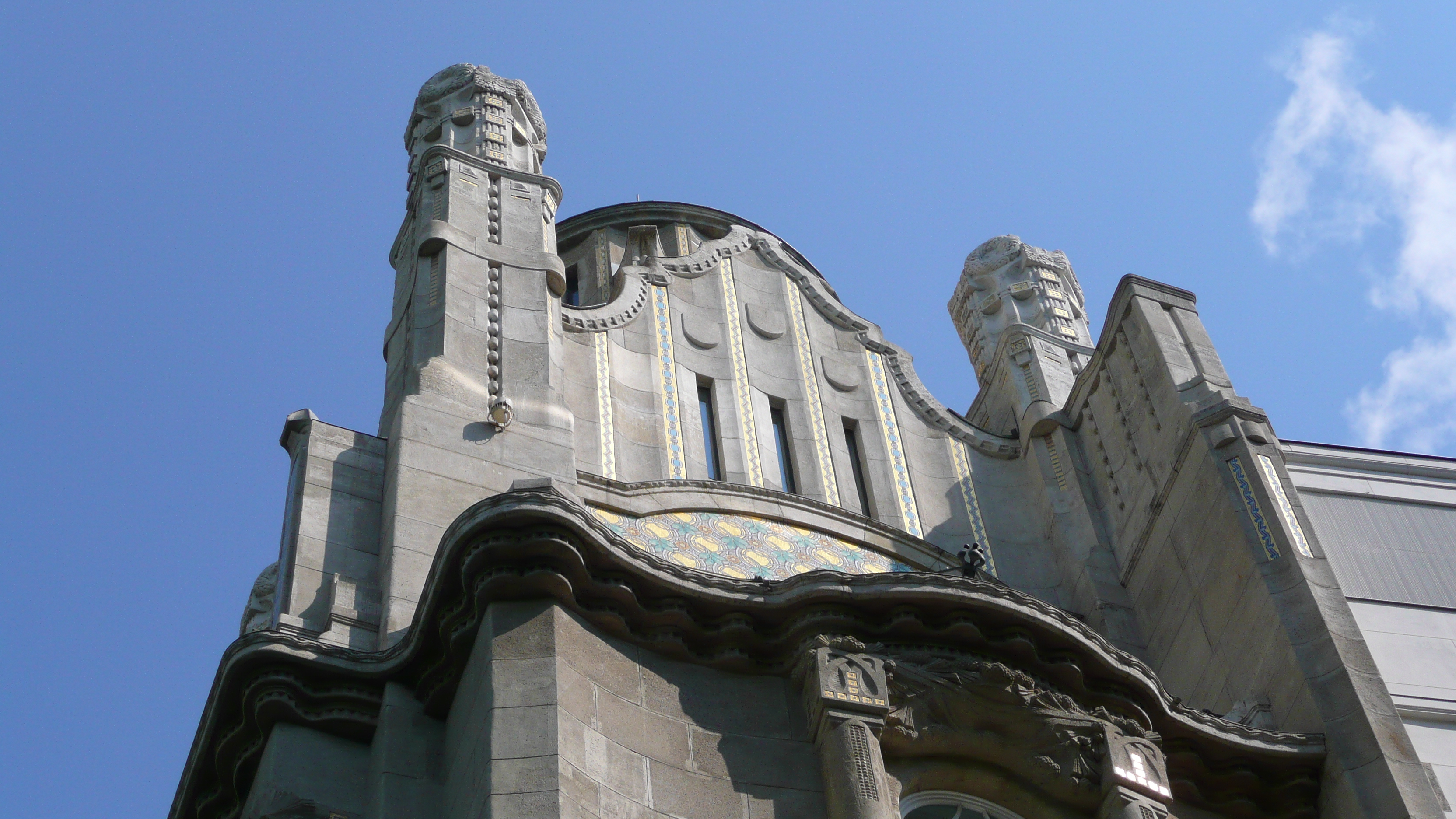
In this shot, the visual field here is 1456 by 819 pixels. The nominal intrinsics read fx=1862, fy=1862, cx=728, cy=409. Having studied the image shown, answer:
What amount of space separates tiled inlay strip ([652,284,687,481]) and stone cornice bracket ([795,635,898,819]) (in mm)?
4110

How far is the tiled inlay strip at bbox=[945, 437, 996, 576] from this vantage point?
19.8m

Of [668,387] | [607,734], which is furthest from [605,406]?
[607,734]

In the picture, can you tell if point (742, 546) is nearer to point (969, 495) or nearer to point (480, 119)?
point (969, 495)

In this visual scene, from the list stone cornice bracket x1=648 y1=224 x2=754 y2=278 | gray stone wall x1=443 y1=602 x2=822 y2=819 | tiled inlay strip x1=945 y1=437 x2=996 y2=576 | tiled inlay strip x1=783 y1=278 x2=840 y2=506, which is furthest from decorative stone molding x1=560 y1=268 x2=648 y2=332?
gray stone wall x1=443 y1=602 x2=822 y2=819

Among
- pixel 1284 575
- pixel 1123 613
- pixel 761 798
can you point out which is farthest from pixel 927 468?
pixel 761 798

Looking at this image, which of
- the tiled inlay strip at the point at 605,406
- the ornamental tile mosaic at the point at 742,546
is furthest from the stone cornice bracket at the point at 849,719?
the tiled inlay strip at the point at 605,406

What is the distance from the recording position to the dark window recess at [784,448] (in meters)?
19.4

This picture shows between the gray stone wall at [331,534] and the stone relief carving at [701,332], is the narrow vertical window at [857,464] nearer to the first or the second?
the stone relief carving at [701,332]

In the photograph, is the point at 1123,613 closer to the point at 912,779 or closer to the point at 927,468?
the point at 927,468

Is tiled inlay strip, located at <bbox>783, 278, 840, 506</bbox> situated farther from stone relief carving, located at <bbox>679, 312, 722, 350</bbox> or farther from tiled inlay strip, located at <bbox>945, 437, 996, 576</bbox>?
tiled inlay strip, located at <bbox>945, 437, 996, 576</bbox>

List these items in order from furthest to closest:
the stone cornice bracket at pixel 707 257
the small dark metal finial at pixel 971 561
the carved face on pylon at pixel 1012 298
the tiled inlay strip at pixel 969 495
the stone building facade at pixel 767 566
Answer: the carved face on pylon at pixel 1012 298 < the stone cornice bracket at pixel 707 257 < the tiled inlay strip at pixel 969 495 < the small dark metal finial at pixel 971 561 < the stone building facade at pixel 767 566

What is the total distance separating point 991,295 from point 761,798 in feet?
39.1

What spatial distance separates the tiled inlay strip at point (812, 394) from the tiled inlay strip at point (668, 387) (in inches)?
61.1

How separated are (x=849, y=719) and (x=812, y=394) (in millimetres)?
7184
